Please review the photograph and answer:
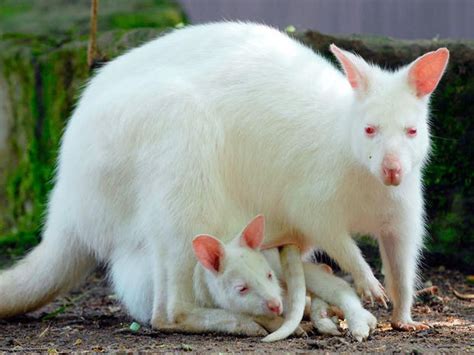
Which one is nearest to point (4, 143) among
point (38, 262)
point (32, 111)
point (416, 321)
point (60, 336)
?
point (32, 111)

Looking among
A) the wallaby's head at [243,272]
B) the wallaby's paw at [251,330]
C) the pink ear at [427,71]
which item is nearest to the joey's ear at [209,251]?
the wallaby's head at [243,272]

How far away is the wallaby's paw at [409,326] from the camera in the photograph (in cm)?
568

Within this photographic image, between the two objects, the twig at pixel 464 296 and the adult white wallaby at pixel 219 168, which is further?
the twig at pixel 464 296

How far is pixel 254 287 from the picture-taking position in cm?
543

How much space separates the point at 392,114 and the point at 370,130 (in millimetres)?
135

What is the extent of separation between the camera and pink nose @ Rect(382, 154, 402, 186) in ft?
16.4

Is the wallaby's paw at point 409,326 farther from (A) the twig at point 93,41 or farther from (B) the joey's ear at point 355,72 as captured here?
(A) the twig at point 93,41

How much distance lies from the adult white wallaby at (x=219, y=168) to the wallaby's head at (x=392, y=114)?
1 centimetres

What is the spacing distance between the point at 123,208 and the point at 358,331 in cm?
156

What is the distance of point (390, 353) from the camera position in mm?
4859

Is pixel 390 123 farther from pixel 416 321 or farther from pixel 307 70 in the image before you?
pixel 416 321

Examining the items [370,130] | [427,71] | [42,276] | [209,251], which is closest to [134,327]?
[42,276]

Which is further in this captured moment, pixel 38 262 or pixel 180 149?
pixel 38 262

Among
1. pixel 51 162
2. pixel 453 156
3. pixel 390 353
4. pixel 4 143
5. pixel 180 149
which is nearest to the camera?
pixel 390 353
